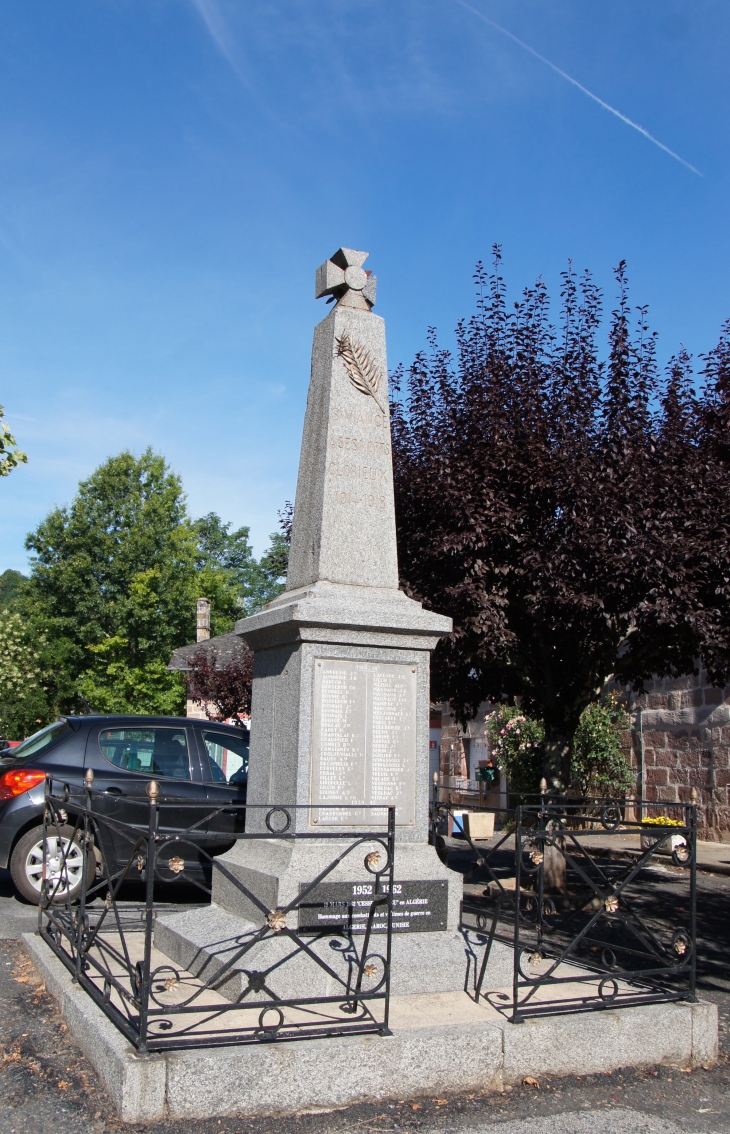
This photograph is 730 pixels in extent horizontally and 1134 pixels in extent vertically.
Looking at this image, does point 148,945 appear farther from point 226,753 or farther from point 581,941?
point 226,753

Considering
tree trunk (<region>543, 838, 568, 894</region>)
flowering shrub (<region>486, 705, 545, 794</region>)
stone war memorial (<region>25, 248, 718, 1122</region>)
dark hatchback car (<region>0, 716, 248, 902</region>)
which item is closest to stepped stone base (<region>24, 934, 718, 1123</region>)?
stone war memorial (<region>25, 248, 718, 1122</region>)

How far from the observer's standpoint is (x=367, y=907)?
16.0 feet

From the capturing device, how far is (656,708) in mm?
15078

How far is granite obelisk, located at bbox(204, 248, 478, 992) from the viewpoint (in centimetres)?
510

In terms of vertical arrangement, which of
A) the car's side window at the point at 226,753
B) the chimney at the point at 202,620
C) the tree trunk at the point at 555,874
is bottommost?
the tree trunk at the point at 555,874

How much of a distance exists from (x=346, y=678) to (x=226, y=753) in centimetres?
401

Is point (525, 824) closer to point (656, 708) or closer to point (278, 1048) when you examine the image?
point (656, 708)

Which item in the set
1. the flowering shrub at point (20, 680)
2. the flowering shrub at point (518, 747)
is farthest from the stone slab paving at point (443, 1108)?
the flowering shrub at point (20, 680)

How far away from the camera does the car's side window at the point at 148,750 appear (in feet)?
28.4

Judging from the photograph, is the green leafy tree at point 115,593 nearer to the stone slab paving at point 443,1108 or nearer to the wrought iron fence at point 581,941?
the wrought iron fence at point 581,941

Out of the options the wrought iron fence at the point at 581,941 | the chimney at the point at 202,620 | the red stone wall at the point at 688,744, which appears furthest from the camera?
the chimney at the point at 202,620

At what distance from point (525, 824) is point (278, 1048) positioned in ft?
40.4

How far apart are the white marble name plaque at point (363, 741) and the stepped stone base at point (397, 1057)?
102 cm

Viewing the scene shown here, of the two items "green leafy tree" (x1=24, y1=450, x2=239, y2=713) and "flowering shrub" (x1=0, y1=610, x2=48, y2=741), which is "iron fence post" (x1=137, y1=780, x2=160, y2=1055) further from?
"flowering shrub" (x1=0, y1=610, x2=48, y2=741)
